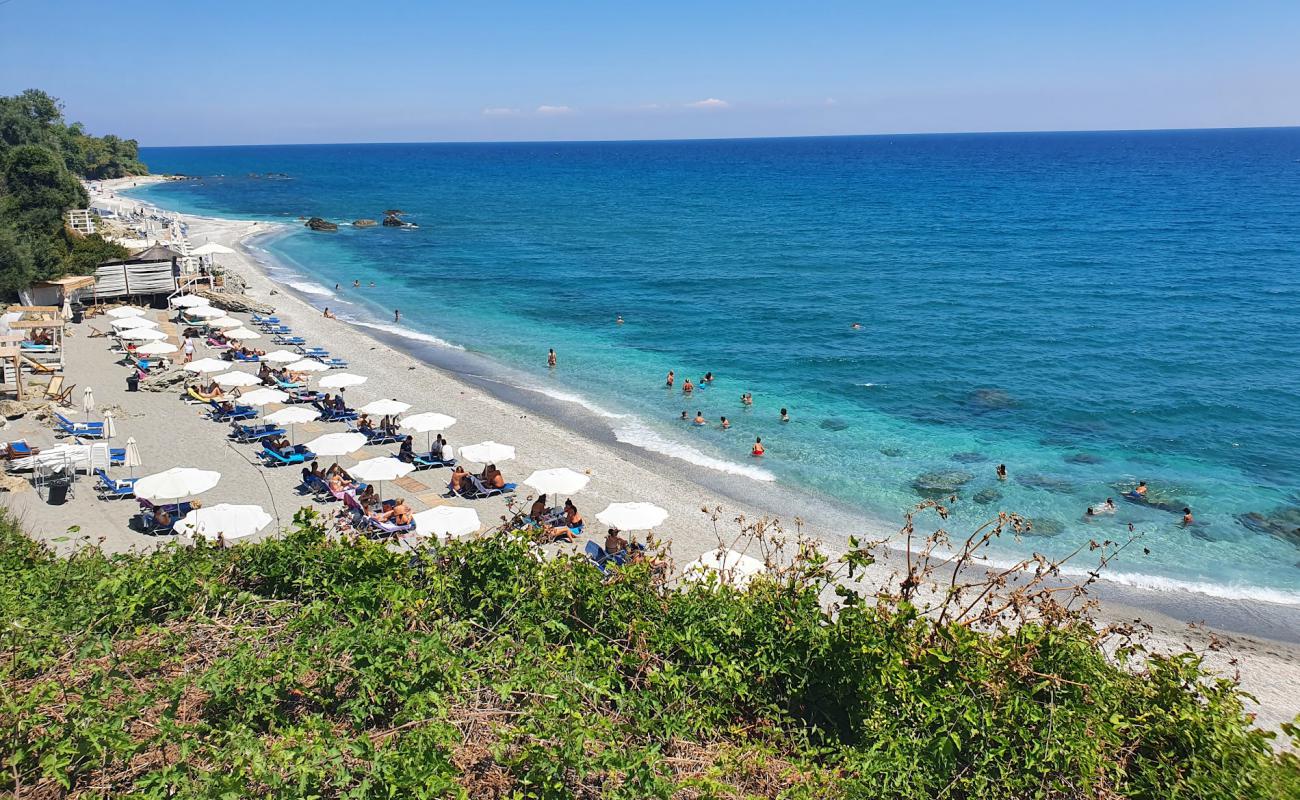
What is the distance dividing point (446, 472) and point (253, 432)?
6.41 metres

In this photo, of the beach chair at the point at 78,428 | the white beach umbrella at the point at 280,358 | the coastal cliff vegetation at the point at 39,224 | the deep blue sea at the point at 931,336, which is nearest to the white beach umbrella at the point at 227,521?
the beach chair at the point at 78,428

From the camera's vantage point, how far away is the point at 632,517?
1702 centimetres

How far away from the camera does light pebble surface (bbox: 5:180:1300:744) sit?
51.5 feet

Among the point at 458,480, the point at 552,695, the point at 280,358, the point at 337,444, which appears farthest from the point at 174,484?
the point at 552,695

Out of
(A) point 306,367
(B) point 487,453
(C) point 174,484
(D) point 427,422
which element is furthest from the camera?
(A) point 306,367

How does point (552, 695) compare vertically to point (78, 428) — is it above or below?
above

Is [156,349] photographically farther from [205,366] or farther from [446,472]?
[446,472]

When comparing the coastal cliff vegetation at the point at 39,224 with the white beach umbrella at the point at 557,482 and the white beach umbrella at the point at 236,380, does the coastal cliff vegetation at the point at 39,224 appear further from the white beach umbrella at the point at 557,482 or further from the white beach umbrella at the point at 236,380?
the white beach umbrella at the point at 557,482

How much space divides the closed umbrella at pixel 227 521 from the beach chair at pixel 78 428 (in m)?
9.08

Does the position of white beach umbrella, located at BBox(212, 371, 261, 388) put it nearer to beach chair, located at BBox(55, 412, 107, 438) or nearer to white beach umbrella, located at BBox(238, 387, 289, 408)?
white beach umbrella, located at BBox(238, 387, 289, 408)

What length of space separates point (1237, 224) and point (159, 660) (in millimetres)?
92588

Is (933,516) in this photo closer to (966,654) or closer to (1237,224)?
(966,654)

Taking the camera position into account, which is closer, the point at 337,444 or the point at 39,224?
the point at 337,444

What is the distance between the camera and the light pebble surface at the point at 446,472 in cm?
1569
